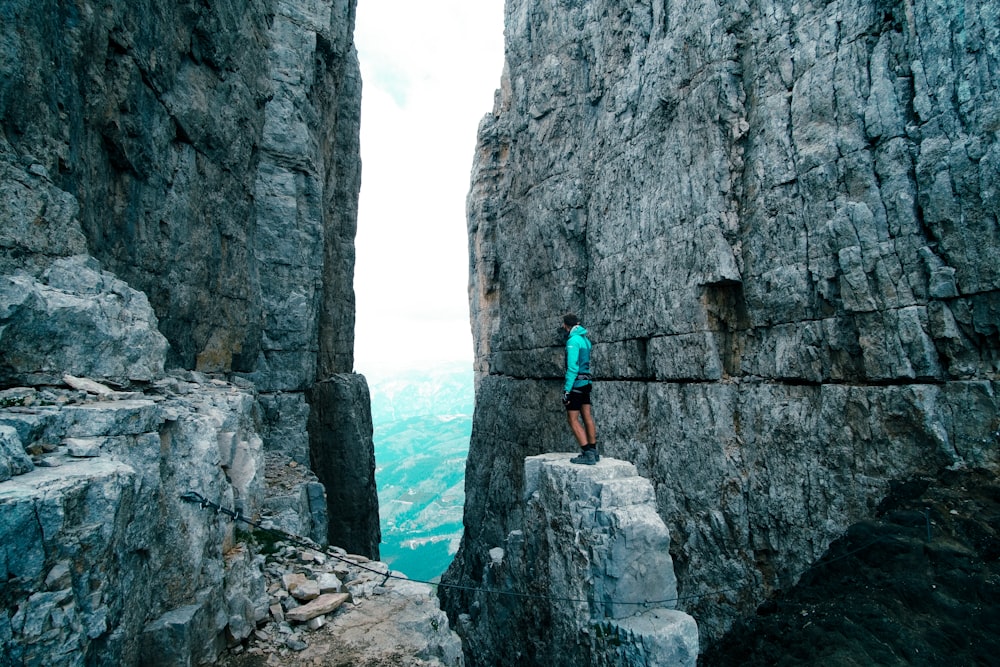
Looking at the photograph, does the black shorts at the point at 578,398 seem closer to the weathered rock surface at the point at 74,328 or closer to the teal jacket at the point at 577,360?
the teal jacket at the point at 577,360

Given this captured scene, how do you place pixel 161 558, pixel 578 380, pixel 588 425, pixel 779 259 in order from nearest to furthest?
pixel 161 558
pixel 588 425
pixel 578 380
pixel 779 259

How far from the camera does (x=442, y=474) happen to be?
234 feet

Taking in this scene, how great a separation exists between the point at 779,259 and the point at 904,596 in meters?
6.98

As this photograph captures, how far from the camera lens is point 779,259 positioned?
11.6 meters

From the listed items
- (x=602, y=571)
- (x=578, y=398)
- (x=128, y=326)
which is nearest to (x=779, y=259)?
(x=578, y=398)

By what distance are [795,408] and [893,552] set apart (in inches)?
155

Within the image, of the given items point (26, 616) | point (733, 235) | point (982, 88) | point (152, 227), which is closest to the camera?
point (26, 616)

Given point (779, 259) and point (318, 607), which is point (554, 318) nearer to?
point (779, 259)

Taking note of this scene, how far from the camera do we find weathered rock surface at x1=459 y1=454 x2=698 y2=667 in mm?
5371

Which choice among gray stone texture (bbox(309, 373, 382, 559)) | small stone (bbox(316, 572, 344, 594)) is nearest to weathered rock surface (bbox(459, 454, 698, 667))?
small stone (bbox(316, 572, 344, 594))

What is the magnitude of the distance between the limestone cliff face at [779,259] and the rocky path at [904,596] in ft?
4.15

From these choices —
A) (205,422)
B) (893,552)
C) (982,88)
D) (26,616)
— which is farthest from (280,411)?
(982,88)

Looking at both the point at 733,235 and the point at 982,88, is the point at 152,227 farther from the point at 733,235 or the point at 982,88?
the point at 982,88

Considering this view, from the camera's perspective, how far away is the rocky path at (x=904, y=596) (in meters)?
6.11
